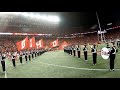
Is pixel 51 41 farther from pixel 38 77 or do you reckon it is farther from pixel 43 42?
pixel 38 77

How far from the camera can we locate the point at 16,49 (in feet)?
48.8

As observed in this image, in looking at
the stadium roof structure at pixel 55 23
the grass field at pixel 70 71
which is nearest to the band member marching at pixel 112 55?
the grass field at pixel 70 71

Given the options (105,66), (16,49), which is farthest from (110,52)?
(16,49)

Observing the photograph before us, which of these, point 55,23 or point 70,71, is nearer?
point 70,71

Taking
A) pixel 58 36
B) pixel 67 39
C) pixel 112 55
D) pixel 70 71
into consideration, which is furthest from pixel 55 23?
pixel 112 55

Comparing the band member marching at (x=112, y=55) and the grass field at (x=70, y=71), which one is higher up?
the band member marching at (x=112, y=55)

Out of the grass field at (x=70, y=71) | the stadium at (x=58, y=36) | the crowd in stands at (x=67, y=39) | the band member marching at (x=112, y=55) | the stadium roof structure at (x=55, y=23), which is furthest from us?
the crowd in stands at (x=67, y=39)

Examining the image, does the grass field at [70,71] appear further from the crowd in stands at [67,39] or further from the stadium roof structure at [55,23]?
the stadium roof structure at [55,23]

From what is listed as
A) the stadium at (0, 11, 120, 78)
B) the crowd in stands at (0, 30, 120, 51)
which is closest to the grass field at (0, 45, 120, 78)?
the stadium at (0, 11, 120, 78)

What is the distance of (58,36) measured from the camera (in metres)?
14.9

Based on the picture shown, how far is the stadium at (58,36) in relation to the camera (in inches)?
530

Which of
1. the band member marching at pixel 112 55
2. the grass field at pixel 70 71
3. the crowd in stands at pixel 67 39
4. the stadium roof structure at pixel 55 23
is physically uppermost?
the stadium roof structure at pixel 55 23

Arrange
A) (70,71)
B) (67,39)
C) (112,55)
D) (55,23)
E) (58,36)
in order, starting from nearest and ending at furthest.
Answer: (112,55)
(70,71)
(55,23)
(58,36)
(67,39)

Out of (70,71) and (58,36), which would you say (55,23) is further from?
(70,71)
